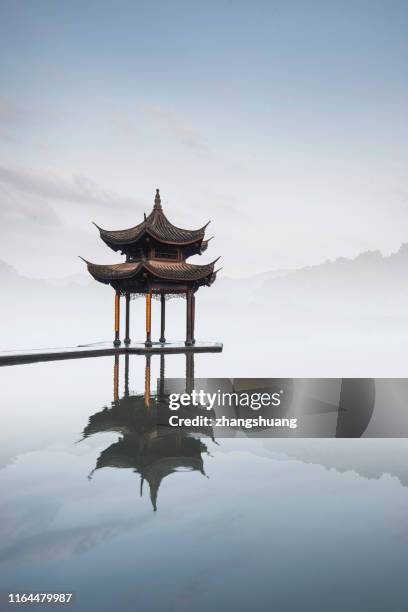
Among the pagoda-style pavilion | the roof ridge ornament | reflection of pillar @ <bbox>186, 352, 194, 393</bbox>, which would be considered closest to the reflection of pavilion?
reflection of pillar @ <bbox>186, 352, 194, 393</bbox>

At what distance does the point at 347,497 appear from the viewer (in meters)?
4.34

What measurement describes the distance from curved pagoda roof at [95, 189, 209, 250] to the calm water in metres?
18.5

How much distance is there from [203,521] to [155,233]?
70.9ft

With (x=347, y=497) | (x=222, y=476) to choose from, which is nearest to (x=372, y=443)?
(x=347, y=497)

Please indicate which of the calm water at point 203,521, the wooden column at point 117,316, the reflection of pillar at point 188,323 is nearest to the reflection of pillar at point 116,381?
the calm water at point 203,521

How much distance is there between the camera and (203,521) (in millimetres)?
3760

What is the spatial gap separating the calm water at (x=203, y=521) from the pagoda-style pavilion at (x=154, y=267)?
57.6 feet

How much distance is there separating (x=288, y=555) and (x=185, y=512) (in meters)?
1.10

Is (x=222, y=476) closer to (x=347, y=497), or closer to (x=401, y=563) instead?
(x=347, y=497)

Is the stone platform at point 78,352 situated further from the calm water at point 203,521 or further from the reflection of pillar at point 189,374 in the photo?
the calm water at point 203,521

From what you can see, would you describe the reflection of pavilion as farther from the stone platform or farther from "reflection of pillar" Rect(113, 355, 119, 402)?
the stone platform

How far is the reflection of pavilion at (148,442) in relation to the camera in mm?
5109

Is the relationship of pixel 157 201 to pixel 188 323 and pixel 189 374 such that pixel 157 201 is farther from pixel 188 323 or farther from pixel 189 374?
pixel 189 374

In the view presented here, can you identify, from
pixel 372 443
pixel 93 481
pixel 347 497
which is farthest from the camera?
pixel 372 443
